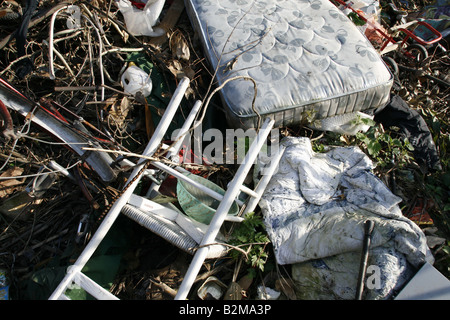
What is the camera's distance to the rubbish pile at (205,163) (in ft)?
5.42

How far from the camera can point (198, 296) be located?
1.71 m

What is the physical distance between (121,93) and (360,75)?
1.59 m

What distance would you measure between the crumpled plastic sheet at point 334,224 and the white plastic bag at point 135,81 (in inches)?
41.4

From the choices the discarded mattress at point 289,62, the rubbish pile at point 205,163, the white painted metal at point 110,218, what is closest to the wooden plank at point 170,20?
the rubbish pile at point 205,163

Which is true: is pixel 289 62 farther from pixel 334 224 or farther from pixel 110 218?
pixel 110 218

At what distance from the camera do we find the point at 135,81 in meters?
2.24

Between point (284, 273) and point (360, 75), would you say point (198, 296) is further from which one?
point (360, 75)

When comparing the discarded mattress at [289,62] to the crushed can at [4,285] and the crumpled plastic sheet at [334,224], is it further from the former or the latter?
the crushed can at [4,285]

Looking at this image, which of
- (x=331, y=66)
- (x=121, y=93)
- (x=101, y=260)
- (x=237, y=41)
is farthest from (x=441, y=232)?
(x=121, y=93)

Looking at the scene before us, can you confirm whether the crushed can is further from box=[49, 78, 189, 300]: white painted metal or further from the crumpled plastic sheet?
the crumpled plastic sheet

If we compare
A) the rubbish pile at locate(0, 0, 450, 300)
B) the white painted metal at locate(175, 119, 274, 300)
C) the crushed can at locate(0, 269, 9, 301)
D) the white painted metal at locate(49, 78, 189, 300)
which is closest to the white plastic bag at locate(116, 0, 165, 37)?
the rubbish pile at locate(0, 0, 450, 300)

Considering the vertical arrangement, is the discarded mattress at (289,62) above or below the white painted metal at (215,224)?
above

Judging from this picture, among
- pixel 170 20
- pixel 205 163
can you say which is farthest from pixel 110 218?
pixel 170 20

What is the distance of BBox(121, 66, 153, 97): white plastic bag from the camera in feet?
7.35
